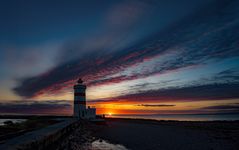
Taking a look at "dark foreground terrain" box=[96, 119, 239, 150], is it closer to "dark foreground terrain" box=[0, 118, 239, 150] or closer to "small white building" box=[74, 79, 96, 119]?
"dark foreground terrain" box=[0, 118, 239, 150]

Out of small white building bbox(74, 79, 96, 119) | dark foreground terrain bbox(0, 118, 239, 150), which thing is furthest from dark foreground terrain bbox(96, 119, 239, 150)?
small white building bbox(74, 79, 96, 119)

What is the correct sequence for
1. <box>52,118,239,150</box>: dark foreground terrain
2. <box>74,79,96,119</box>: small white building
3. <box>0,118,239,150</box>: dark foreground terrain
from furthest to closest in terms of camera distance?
1. <box>74,79,96,119</box>: small white building
2. <box>52,118,239,150</box>: dark foreground terrain
3. <box>0,118,239,150</box>: dark foreground terrain

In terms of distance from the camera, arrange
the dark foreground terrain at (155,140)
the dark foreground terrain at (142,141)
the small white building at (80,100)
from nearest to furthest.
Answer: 1. the dark foreground terrain at (142,141)
2. the dark foreground terrain at (155,140)
3. the small white building at (80,100)

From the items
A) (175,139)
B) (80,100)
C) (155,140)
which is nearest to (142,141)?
(155,140)

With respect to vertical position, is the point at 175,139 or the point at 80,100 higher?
the point at 80,100

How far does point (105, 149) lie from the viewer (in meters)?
12.2

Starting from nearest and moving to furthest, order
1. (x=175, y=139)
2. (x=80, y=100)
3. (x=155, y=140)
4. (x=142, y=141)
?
(x=142, y=141), (x=155, y=140), (x=175, y=139), (x=80, y=100)

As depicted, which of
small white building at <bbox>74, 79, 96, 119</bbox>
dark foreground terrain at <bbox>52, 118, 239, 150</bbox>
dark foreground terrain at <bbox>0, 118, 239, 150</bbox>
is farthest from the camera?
small white building at <bbox>74, 79, 96, 119</bbox>

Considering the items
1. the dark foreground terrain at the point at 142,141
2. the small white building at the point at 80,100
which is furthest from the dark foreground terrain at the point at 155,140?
the small white building at the point at 80,100

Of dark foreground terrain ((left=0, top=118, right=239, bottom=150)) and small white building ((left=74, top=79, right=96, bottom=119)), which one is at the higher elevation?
small white building ((left=74, top=79, right=96, bottom=119))

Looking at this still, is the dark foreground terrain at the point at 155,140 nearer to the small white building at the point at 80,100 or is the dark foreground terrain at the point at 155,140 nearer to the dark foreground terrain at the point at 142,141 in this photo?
the dark foreground terrain at the point at 142,141

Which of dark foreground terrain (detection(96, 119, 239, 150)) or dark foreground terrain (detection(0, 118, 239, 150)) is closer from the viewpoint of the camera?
dark foreground terrain (detection(0, 118, 239, 150))

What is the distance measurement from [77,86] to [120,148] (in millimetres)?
22635

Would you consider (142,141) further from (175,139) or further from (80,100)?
(80,100)
